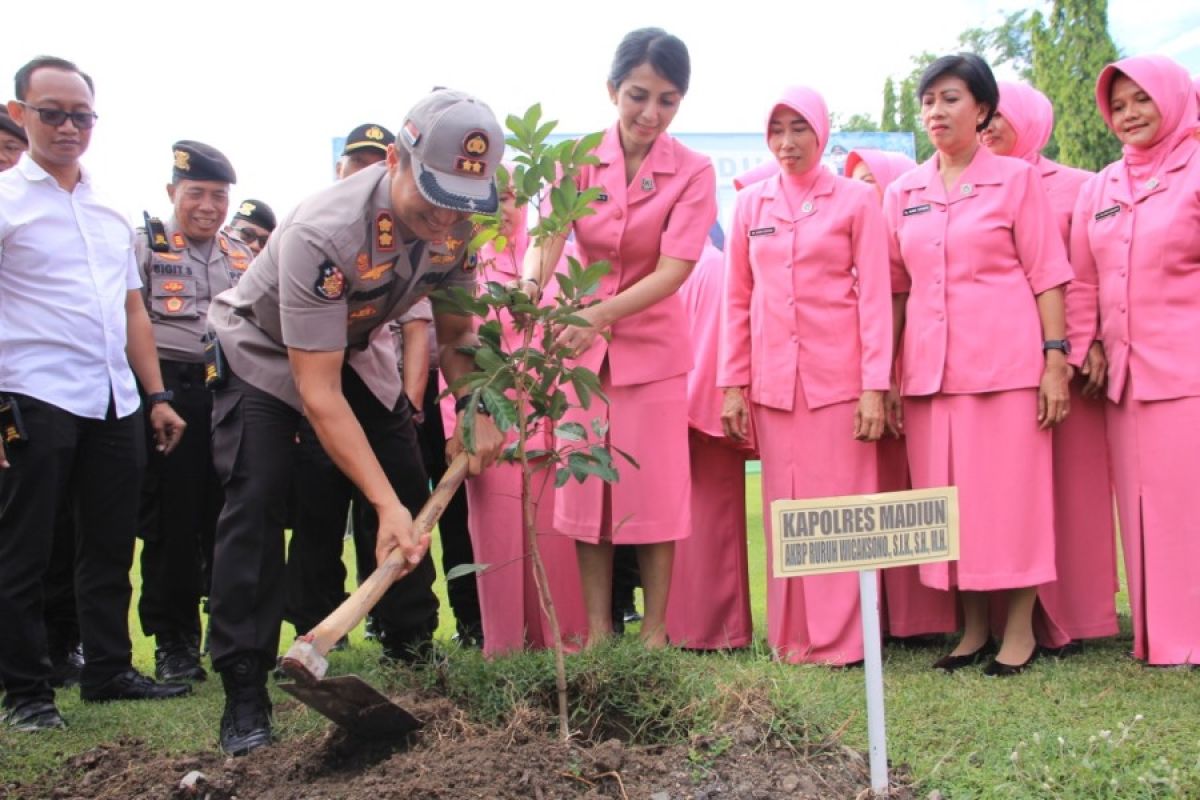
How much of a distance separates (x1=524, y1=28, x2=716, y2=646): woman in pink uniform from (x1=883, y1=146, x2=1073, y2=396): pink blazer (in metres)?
0.83

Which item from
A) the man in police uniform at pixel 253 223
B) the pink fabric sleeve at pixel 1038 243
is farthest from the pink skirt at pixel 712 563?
the man in police uniform at pixel 253 223

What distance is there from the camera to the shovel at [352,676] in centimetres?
245

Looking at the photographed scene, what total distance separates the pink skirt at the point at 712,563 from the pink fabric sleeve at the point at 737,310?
376 millimetres

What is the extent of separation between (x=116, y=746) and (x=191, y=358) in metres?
2.07

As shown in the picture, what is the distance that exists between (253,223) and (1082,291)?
4.09 metres

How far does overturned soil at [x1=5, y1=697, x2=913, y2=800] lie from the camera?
96.0 inches

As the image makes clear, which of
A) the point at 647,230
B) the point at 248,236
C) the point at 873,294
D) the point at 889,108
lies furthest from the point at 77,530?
the point at 889,108

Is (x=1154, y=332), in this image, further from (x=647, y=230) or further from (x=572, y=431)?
(x=572, y=431)

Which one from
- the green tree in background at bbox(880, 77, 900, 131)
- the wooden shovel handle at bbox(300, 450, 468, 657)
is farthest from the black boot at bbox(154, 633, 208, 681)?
the green tree in background at bbox(880, 77, 900, 131)

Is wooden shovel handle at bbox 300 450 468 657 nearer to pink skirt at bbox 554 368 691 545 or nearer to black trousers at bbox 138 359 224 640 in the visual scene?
pink skirt at bbox 554 368 691 545

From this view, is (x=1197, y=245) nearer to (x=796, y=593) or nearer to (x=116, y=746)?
(x=796, y=593)

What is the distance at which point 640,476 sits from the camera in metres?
3.78

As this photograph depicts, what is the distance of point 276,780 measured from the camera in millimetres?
2631

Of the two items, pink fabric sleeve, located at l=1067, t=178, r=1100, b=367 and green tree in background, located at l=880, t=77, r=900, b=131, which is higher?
green tree in background, located at l=880, t=77, r=900, b=131
